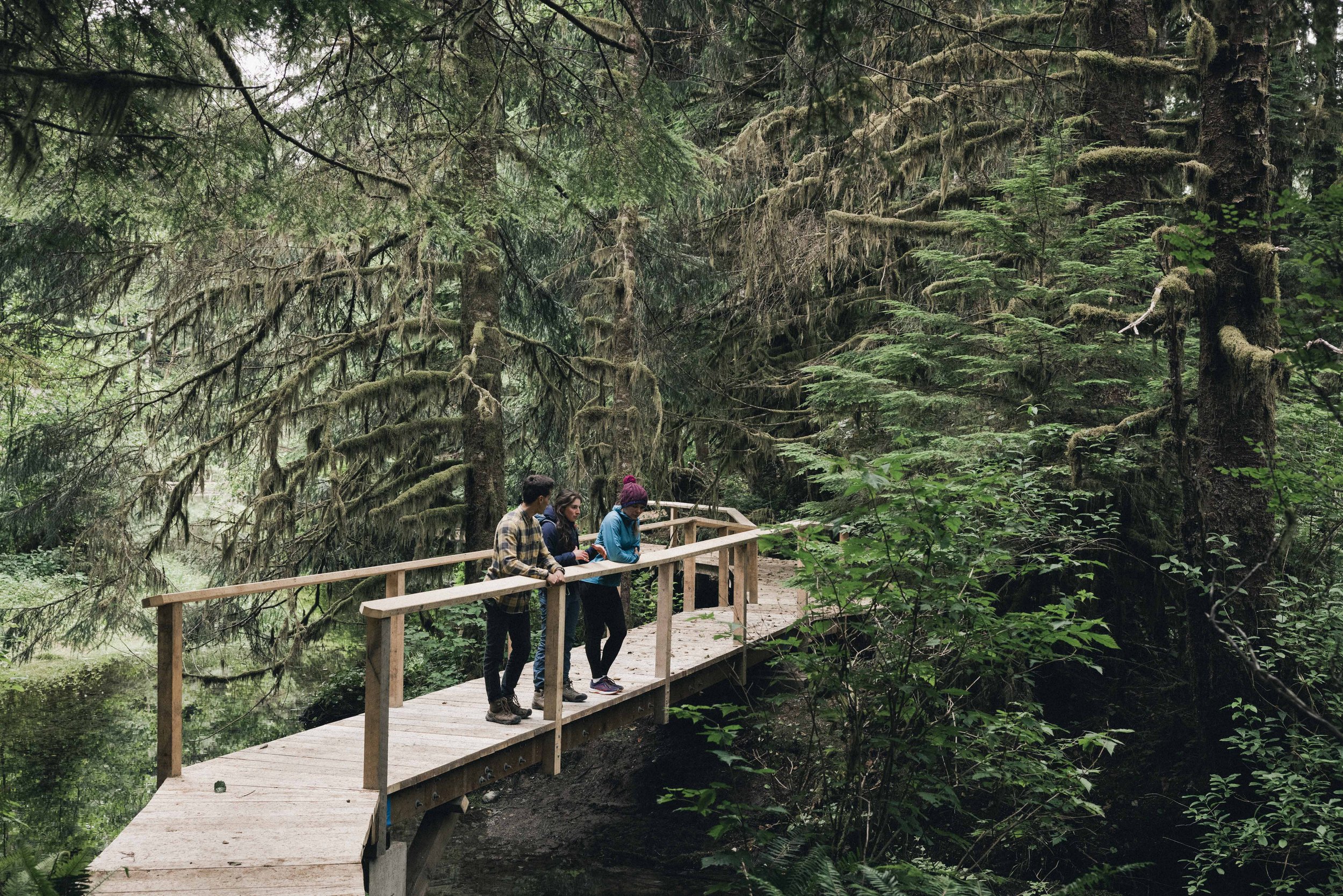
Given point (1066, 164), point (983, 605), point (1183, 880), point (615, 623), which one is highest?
point (1066, 164)

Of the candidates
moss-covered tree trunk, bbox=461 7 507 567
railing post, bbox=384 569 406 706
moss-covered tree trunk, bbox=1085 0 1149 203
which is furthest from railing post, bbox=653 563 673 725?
moss-covered tree trunk, bbox=1085 0 1149 203

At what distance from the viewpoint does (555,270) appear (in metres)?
13.7

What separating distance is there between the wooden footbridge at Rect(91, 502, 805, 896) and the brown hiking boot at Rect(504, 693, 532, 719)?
2.0 inches

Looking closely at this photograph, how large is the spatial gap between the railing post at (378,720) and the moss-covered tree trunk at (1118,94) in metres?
7.73

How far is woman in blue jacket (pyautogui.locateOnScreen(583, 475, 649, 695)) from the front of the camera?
7.05m

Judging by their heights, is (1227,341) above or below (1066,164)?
below

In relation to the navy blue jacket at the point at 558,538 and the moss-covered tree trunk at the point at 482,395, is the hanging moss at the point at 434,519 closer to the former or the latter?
the moss-covered tree trunk at the point at 482,395

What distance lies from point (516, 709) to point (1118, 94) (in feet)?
Result: 26.8

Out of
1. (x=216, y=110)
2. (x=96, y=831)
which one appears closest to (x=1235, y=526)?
(x=216, y=110)

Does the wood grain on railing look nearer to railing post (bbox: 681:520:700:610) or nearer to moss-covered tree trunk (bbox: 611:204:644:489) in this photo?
railing post (bbox: 681:520:700:610)

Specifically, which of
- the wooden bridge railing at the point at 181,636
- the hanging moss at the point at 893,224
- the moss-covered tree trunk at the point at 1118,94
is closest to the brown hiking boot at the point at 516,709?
the wooden bridge railing at the point at 181,636

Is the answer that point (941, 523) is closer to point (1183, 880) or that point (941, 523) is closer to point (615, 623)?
point (615, 623)

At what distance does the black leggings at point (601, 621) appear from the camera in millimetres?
7277

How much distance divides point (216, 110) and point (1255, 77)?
281 inches
